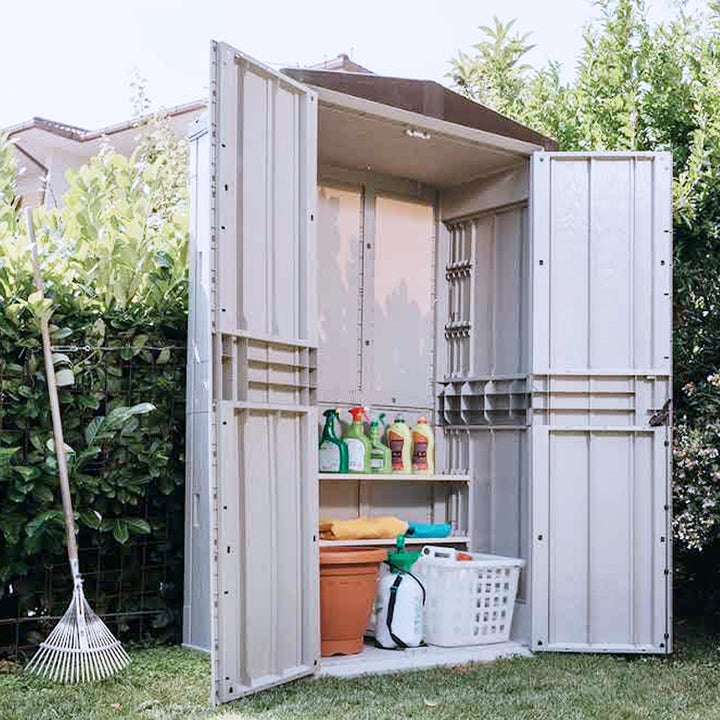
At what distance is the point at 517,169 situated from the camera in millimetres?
6000

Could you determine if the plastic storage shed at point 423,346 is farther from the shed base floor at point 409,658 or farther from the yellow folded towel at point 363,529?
the yellow folded towel at point 363,529

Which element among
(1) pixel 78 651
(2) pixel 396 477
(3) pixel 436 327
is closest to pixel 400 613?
(2) pixel 396 477

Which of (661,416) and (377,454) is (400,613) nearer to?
(377,454)

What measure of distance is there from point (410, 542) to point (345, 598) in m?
0.89

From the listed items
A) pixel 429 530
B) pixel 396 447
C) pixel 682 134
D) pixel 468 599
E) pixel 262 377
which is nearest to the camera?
pixel 262 377

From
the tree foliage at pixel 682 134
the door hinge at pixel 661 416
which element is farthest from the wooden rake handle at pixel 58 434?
the tree foliage at pixel 682 134

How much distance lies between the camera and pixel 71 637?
4.59m

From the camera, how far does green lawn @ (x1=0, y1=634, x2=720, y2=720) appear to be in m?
4.06

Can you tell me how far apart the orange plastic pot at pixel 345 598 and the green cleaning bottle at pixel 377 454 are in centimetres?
85

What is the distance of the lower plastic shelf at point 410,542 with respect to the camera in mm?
5465

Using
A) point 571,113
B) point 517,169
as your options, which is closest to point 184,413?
point 517,169

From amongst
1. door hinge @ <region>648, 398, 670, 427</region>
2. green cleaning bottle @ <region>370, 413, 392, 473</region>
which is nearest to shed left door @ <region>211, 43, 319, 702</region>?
green cleaning bottle @ <region>370, 413, 392, 473</region>

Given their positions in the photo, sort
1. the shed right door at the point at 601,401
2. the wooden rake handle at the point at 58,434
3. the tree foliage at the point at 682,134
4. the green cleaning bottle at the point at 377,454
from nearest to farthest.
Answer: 1. the wooden rake handle at the point at 58,434
2. the shed right door at the point at 601,401
3. the tree foliage at the point at 682,134
4. the green cleaning bottle at the point at 377,454

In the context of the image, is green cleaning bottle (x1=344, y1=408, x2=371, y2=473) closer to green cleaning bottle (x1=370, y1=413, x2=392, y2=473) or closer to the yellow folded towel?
green cleaning bottle (x1=370, y1=413, x2=392, y2=473)
